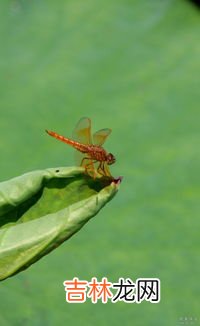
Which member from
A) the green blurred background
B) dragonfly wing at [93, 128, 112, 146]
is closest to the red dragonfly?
dragonfly wing at [93, 128, 112, 146]

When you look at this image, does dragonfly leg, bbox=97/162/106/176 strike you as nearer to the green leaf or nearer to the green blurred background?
the green leaf

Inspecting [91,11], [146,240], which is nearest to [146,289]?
[146,240]

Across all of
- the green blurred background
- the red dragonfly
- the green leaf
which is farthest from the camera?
the green blurred background

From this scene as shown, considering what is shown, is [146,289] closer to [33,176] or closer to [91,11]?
[33,176]

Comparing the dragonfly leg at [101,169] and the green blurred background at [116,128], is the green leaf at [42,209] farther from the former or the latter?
the green blurred background at [116,128]

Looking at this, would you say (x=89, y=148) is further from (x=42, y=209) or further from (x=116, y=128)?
(x=116, y=128)

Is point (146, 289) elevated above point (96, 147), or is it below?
below
